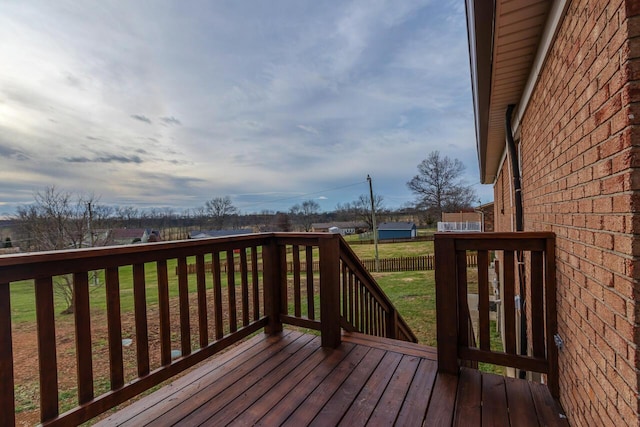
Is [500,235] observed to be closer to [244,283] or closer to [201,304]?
[244,283]

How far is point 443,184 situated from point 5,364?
30.6 metres

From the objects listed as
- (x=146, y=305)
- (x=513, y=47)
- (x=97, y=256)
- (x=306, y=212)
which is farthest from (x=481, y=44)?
(x=306, y=212)

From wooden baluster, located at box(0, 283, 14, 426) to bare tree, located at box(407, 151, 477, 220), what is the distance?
97.4ft

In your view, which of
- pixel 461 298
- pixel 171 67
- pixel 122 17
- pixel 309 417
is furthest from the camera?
pixel 171 67

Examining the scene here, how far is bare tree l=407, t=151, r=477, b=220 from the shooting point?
2791cm

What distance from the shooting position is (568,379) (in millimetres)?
1582

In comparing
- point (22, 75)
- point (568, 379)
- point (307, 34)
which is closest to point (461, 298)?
point (568, 379)

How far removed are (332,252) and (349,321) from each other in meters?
0.90

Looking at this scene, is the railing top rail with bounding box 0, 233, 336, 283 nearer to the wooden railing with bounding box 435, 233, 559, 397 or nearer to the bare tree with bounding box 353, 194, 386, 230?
the wooden railing with bounding box 435, 233, 559, 397

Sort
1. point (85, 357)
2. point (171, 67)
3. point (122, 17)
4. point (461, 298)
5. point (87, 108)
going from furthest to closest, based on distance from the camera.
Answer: point (87, 108)
point (171, 67)
point (122, 17)
point (461, 298)
point (85, 357)

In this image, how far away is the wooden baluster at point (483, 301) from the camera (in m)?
1.92

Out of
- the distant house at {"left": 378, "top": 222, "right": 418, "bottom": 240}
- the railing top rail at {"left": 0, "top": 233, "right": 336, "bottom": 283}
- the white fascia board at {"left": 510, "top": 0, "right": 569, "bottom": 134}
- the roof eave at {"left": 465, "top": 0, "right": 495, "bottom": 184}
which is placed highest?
the roof eave at {"left": 465, "top": 0, "right": 495, "bottom": 184}

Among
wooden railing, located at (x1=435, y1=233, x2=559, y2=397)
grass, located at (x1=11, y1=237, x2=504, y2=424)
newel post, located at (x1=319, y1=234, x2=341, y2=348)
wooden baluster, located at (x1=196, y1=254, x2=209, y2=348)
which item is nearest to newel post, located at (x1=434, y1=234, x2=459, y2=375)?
wooden railing, located at (x1=435, y1=233, x2=559, y2=397)

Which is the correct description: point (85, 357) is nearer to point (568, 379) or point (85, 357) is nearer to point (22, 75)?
point (568, 379)
